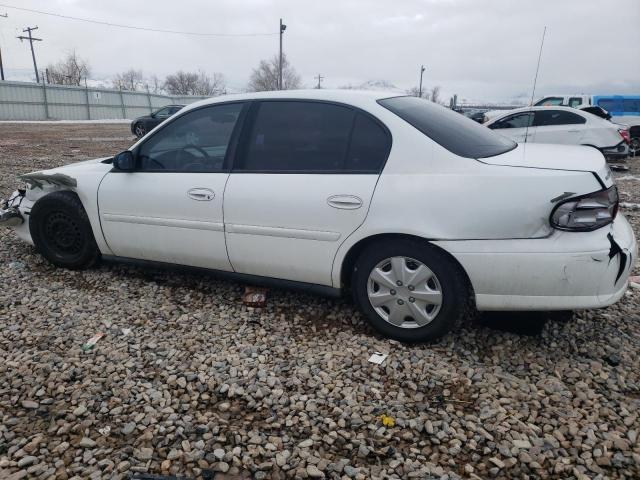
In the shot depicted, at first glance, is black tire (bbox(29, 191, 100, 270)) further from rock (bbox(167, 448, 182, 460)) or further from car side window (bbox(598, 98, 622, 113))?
car side window (bbox(598, 98, 622, 113))

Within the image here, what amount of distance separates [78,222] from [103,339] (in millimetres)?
1360

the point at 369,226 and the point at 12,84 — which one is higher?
the point at 12,84

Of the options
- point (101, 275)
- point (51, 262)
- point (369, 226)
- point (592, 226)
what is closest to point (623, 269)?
point (592, 226)

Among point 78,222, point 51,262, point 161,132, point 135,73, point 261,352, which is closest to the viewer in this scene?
point 261,352

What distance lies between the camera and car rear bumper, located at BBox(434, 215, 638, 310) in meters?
2.49

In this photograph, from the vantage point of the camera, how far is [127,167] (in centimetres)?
367

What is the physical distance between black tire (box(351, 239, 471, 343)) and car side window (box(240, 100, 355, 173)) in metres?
0.62

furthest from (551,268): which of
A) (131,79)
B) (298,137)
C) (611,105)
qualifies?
(131,79)

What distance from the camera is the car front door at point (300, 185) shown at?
2924mm

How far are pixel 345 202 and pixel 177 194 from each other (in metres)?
1.32

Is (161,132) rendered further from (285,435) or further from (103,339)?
(285,435)

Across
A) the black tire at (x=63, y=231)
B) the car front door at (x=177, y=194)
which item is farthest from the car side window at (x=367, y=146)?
the black tire at (x=63, y=231)

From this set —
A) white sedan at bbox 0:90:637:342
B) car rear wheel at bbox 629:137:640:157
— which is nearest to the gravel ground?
white sedan at bbox 0:90:637:342

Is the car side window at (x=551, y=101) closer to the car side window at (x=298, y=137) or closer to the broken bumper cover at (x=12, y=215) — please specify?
the car side window at (x=298, y=137)
